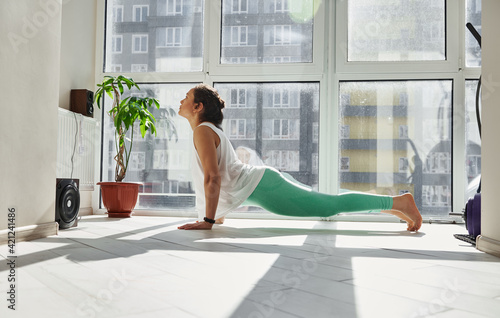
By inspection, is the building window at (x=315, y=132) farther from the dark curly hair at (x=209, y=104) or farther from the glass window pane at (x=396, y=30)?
the dark curly hair at (x=209, y=104)

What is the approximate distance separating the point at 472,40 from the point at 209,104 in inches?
90.8

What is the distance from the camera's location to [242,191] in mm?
2822

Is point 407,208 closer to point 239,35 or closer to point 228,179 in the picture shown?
point 228,179

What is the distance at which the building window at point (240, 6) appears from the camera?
13.4 feet

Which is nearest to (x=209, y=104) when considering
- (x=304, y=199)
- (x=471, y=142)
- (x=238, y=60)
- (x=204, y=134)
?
(x=204, y=134)

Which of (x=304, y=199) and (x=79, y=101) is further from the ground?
(x=79, y=101)

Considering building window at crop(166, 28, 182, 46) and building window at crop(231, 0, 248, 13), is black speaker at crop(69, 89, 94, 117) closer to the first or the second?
building window at crop(166, 28, 182, 46)

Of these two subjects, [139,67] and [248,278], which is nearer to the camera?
[248,278]

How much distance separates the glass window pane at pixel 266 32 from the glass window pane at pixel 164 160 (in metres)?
0.53

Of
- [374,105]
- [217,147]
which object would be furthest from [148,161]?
[374,105]

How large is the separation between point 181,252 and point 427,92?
275 centimetres

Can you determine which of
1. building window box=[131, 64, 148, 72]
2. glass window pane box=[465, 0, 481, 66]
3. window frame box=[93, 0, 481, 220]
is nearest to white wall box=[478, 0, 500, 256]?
window frame box=[93, 0, 481, 220]

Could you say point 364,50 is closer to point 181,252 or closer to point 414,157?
point 414,157

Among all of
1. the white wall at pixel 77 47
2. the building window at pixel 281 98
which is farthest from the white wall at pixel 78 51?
the building window at pixel 281 98
